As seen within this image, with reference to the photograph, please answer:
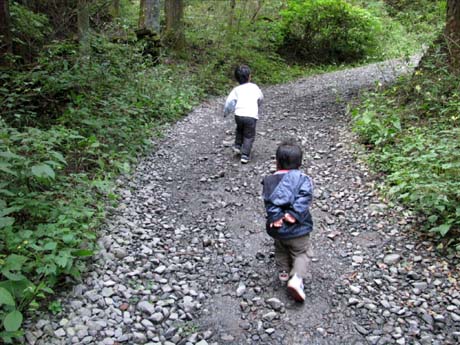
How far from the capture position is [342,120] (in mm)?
7523

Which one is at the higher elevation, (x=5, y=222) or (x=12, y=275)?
(x=5, y=222)

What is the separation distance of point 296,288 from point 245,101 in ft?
11.5

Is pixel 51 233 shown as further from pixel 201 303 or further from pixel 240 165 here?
pixel 240 165

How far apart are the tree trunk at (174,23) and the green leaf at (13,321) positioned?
10318mm

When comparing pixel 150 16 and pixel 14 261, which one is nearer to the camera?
pixel 14 261

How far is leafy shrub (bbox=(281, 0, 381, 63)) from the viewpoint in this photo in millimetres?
13656

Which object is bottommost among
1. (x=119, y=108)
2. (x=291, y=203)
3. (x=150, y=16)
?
(x=119, y=108)

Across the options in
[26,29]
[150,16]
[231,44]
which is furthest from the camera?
[231,44]

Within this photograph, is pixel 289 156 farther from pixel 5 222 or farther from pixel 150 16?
pixel 150 16

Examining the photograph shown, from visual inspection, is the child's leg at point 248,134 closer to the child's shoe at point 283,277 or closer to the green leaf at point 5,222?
the child's shoe at point 283,277

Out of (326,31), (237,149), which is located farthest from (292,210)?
(326,31)

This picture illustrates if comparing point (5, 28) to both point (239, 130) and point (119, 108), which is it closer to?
point (119, 108)

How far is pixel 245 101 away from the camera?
625cm

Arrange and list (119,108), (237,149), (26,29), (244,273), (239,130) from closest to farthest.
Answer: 1. (244,273)
2. (239,130)
3. (237,149)
4. (119,108)
5. (26,29)
